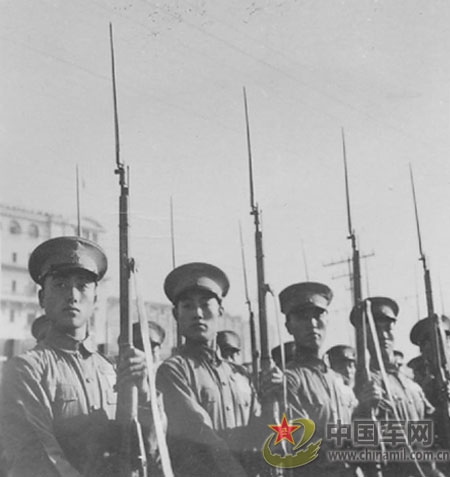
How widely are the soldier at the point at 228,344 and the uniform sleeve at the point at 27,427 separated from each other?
469 cm

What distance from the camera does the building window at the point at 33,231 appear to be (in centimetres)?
598

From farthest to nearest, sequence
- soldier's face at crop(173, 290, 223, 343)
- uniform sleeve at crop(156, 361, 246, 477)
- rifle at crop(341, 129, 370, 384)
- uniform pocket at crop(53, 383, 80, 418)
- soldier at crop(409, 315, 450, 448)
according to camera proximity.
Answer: soldier at crop(409, 315, 450, 448) → rifle at crop(341, 129, 370, 384) → soldier's face at crop(173, 290, 223, 343) → uniform sleeve at crop(156, 361, 246, 477) → uniform pocket at crop(53, 383, 80, 418)

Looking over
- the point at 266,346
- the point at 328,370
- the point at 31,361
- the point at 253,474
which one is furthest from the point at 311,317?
the point at 31,361

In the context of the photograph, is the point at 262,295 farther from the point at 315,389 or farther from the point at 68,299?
the point at 68,299

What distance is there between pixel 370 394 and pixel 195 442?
1887 mm

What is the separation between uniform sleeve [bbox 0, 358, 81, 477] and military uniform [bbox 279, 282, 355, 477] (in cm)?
210

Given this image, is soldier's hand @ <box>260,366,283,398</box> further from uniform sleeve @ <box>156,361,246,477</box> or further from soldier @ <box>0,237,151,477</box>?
soldier @ <box>0,237,151,477</box>

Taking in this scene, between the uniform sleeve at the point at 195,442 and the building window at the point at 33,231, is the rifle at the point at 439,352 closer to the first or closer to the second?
the uniform sleeve at the point at 195,442

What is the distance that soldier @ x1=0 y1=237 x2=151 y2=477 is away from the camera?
3.87 metres

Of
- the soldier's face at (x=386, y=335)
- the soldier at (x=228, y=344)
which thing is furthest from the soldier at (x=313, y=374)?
the soldier at (x=228, y=344)

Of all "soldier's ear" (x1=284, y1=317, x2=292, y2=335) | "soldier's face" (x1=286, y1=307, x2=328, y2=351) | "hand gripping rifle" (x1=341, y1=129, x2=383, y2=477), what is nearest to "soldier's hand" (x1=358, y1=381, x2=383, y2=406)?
"hand gripping rifle" (x1=341, y1=129, x2=383, y2=477)

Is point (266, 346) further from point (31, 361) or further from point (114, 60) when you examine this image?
point (114, 60)
